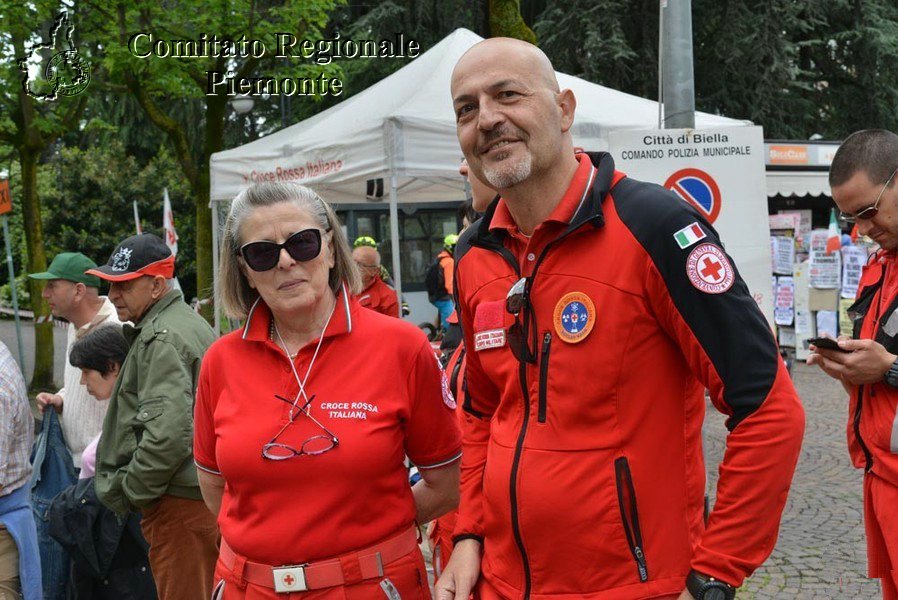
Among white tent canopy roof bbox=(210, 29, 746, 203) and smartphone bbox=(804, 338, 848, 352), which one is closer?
smartphone bbox=(804, 338, 848, 352)

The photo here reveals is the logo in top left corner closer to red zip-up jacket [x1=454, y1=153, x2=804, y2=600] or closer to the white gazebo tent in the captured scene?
the white gazebo tent

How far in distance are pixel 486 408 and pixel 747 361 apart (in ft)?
2.41

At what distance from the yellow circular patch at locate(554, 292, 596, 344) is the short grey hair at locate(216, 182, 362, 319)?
90cm

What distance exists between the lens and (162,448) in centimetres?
375

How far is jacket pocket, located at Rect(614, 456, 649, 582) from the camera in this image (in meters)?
1.91

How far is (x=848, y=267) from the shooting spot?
48.3ft

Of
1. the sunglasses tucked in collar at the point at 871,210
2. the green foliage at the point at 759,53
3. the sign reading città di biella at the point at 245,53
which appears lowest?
the sunglasses tucked in collar at the point at 871,210

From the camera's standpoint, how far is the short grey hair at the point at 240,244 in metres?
2.64

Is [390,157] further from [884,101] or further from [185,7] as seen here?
[884,101]

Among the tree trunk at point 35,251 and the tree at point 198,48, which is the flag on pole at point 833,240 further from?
the tree trunk at point 35,251

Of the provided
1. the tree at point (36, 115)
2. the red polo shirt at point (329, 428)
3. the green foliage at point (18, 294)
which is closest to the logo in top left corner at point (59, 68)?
the tree at point (36, 115)

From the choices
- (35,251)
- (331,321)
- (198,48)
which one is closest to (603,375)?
(331,321)

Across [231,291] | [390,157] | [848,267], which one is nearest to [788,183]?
[848,267]

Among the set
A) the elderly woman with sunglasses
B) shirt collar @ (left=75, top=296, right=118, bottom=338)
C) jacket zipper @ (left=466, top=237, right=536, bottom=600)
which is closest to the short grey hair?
the elderly woman with sunglasses
